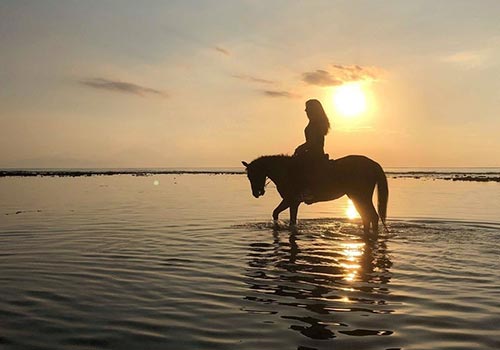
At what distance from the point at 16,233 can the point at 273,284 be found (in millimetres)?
10945

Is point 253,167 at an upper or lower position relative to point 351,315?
upper

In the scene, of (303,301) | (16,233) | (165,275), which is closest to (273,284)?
(303,301)

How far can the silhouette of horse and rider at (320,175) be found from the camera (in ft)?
50.3

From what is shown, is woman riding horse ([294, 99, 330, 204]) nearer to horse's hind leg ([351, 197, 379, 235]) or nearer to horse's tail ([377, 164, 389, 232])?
horse's hind leg ([351, 197, 379, 235])

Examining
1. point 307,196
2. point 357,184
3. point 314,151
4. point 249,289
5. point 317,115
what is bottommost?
point 249,289

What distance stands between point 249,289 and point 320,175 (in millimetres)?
7964

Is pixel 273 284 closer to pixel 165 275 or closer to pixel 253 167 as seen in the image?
pixel 165 275

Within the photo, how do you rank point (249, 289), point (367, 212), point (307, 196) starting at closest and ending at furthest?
1. point (249, 289)
2. point (367, 212)
3. point (307, 196)

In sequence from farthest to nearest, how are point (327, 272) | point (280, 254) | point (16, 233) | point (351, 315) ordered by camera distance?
point (16, 233), point (280, 254), point (327, 272), point (351, 315)

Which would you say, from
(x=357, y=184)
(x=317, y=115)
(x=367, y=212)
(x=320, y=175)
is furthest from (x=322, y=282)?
(x=317, y=115)

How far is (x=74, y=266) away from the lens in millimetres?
10328

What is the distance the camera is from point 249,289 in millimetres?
8523

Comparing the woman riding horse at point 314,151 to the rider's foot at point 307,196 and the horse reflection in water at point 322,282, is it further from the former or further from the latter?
the horse reflection in water at point 322,282

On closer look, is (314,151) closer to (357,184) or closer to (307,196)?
(307,196)
